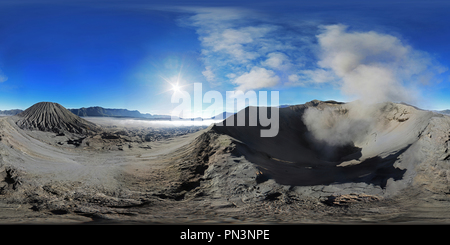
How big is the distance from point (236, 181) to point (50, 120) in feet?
83.2

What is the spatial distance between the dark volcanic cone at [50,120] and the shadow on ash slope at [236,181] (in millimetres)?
11393

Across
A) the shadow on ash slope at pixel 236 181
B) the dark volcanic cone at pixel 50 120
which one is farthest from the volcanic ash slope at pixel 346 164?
the dark volcanic cone at pixel 50 120

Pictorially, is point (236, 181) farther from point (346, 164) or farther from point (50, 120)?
point (50, 120)

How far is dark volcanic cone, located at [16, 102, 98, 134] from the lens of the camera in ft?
68.6

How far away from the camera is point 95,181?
8.04 m

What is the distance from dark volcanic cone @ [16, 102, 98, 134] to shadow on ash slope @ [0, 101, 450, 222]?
1139 centimetres

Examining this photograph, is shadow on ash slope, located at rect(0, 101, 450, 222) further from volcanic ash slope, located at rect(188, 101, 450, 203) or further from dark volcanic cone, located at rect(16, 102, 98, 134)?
dark volcanic cone, located at rect(16, 102, 98, 134)

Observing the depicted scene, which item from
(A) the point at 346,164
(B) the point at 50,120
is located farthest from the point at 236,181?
(B) the point at 50,120

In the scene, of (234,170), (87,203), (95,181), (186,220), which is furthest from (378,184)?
(95,181)

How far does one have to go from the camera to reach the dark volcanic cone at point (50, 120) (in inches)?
824

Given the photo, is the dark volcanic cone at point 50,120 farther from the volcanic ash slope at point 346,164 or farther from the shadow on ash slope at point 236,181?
the volcanic ash slope at point 346,164

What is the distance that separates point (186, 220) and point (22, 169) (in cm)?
796

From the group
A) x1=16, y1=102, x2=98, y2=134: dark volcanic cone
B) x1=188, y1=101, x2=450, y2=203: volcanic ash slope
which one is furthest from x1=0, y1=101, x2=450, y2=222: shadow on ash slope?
x1=16, y1=102, x2=98, y2=134: dark volcanic cone

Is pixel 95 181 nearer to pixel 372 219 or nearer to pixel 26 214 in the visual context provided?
pixel 26 214
